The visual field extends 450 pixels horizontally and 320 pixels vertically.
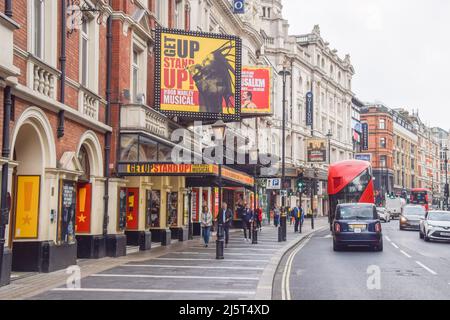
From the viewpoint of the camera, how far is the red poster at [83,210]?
736 inches

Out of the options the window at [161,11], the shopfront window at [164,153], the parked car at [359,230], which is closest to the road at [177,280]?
the parked car at [359,230]

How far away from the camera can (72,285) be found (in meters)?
12.8

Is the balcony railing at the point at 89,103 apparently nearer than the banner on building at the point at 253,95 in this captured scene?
Yes

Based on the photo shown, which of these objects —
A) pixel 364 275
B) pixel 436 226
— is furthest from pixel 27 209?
pixel 436 226

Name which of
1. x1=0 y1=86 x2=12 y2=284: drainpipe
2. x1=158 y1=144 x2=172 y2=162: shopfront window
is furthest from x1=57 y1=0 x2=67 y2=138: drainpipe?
x1=158 y1=144 x2=172 y2=162: shopfront window

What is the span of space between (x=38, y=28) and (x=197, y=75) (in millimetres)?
10377

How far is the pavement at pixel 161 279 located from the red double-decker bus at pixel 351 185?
1377 cm

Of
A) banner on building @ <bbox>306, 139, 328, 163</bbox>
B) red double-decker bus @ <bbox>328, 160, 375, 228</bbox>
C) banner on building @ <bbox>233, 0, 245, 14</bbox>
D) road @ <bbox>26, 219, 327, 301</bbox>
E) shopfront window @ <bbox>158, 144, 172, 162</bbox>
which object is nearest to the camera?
road @ <bbox>26, 219, 327, 301</bbox>

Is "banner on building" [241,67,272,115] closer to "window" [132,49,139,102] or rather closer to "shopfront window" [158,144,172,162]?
"shopfront window" [158,144,172,162]

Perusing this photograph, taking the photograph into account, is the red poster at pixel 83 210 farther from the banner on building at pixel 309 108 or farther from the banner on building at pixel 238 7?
the banner on building at pixel 309 108

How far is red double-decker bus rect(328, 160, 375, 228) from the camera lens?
33.3 meters

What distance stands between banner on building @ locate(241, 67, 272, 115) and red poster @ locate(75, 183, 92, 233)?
15.2m

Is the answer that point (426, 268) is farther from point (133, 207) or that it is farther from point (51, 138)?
point (51, 138)
